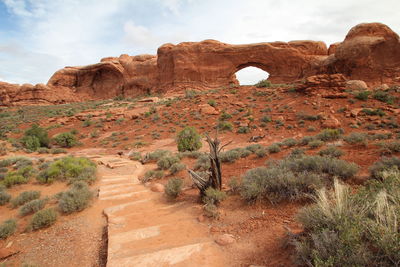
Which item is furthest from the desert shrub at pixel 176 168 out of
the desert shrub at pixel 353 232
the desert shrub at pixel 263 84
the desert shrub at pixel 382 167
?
the desert shrub at pixel 263 84

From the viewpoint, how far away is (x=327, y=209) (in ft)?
6.60

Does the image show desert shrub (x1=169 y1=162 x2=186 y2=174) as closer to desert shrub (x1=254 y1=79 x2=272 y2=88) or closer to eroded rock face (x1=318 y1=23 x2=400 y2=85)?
desert shrub (x1=254 y1=79 x2=272 y2=88)

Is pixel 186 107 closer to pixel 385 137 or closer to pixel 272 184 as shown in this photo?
pixel 385 137

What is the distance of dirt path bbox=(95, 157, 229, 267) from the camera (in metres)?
2.37

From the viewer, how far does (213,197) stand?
3629mm

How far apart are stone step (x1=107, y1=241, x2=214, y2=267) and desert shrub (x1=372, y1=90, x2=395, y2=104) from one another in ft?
56.5

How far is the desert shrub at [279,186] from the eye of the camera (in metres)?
3.22

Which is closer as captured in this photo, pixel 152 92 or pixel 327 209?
pixel 327 209

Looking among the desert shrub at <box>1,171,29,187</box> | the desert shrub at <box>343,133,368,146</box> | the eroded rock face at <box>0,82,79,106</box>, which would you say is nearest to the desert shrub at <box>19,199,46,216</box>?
the desert shrub at <box>1,171,29,187</box>

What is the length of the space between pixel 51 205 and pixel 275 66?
3100 centimetres

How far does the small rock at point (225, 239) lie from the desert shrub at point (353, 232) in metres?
0.87

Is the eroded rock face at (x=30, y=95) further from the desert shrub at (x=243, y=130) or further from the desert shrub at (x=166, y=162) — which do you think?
the desert shrub at (x=166, y=162)

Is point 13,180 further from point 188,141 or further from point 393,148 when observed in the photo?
point 393,148

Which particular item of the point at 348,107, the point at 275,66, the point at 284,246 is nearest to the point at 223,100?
the point at 348,107
